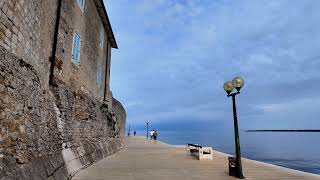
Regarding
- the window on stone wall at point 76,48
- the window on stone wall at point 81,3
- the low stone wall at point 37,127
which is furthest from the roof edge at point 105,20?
the low stone wall at point 37,127

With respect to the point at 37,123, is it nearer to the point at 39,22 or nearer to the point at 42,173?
the point at 42,173

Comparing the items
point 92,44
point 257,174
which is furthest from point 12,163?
point 92,44

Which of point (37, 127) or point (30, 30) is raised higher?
point (30, 30)

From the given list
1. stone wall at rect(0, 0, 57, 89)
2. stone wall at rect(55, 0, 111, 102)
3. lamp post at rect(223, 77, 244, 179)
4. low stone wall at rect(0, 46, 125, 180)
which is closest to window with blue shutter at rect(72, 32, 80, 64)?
stone wall at rect(55, 0, 111, 102)

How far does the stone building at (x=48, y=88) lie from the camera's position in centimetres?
673

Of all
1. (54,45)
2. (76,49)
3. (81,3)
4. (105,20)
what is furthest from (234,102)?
(105,20)

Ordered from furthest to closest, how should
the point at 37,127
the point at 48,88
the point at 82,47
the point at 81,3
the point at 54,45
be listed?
the point at 82,47
the point at 81,3
the point at 54,45
the point at 48,88
the point at 37,127

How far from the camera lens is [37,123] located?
8672mm

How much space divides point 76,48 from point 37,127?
6323 millimetres

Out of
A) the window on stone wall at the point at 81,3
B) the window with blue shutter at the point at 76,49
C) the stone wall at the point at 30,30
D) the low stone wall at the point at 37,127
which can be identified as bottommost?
the low stone wall at the point at 37,127

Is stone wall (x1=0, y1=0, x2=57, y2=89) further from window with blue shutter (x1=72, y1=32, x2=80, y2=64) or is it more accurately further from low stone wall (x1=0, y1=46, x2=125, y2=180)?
window with blue shutter (x1=72, y1=32, x2=80, y2=64)

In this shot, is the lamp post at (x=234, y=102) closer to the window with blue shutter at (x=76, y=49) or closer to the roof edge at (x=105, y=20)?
the window with blue shutter at (x=76, y=49)

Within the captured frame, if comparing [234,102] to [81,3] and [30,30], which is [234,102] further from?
[81,3]

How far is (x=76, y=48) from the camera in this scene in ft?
46.4
